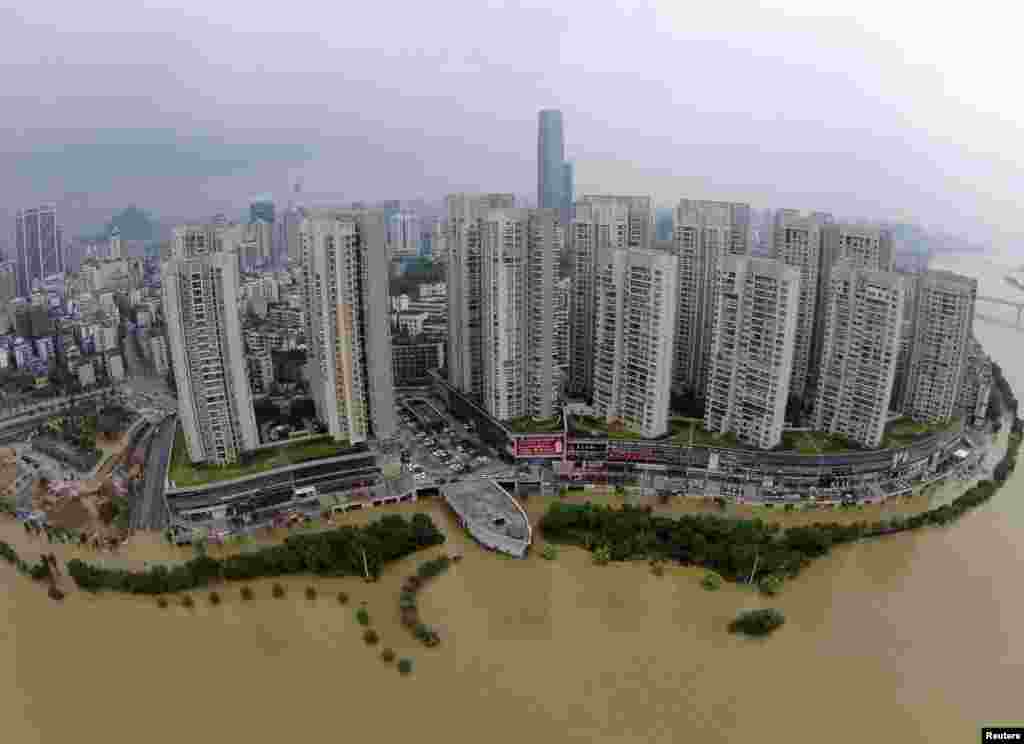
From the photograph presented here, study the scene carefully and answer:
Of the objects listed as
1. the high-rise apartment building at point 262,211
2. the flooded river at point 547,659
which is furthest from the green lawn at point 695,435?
the high-rise apartment building at point 262,211

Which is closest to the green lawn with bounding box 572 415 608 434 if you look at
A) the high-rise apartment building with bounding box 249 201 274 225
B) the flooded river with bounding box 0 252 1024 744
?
the flooded river with bounding box 0 252 1024 744

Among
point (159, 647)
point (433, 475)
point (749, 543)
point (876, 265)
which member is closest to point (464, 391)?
point (433, 475)

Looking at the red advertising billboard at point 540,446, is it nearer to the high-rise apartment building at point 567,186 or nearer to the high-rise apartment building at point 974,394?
the high-rise apartment building at point 974,394

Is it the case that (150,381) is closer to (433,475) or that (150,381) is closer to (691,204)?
(433,475)

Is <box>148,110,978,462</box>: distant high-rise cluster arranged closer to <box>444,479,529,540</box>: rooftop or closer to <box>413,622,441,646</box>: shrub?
<box>444,479,529,540</box>: rooftop

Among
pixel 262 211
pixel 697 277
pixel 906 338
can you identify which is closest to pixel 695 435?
pixel 697 277

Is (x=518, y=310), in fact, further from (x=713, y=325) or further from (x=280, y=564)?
(x=280, y=564)
